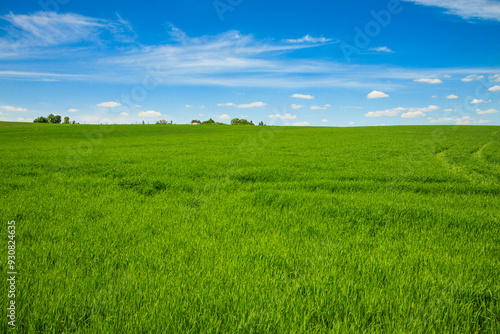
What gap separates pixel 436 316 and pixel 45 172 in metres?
12.7

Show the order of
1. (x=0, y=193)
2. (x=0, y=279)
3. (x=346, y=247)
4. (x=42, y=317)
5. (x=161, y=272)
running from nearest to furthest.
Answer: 1. (x=42, y=317)
2. (x=0, y=279)
3. (x=161, y=272)
4. (x=346, y=247)
5. (x=0, y=193)

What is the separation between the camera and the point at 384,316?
247cm

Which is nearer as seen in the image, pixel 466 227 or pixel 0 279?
pixel 0 279

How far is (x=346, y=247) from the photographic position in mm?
3902

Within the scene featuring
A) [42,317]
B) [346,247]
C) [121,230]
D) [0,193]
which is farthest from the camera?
[0,193]

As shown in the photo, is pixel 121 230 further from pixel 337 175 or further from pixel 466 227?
pixel 337 175

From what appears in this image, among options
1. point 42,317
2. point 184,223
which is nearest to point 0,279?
point 42,317

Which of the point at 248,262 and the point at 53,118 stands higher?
the point at 53,118

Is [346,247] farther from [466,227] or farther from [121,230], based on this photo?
[121,230]

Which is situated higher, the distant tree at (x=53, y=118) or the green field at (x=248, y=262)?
the distant tree at (x=53, y=118)

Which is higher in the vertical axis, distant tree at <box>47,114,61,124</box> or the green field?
distant tree at <box>47,114,61,124</box>

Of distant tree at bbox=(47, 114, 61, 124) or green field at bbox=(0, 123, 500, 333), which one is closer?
green field at bbox=(0, 123, 500, 333)

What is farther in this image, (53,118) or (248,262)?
(53,118)

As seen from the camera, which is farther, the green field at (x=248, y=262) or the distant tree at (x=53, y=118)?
the distant tree at (x=53, y=118)
